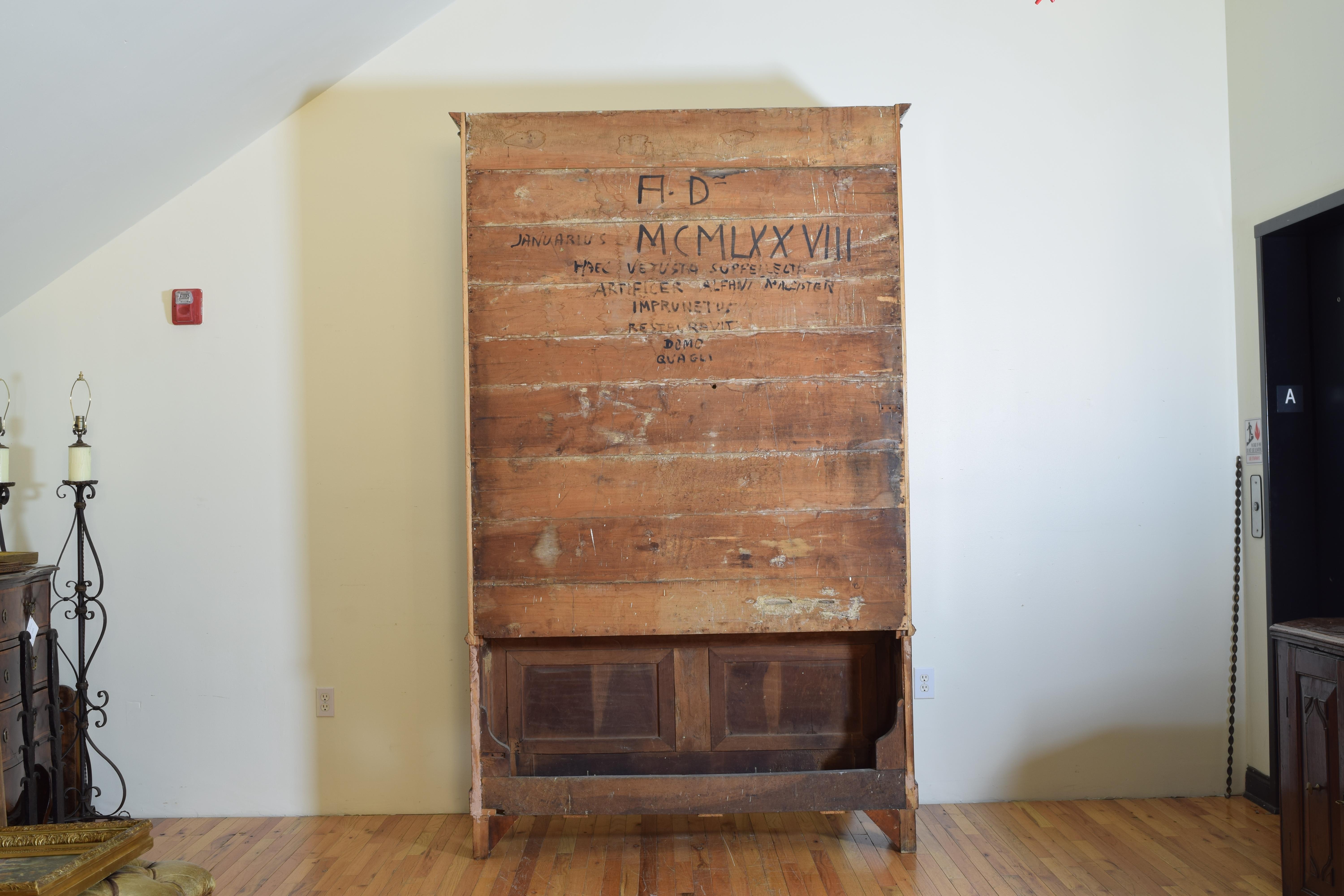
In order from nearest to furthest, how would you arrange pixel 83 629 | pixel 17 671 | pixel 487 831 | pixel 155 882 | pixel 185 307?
pixel 155 882 < pixel 17 671 < pixel 487 831 < pixel 83 629 < pixel 185 307

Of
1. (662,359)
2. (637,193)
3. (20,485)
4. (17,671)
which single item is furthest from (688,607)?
(20,485)

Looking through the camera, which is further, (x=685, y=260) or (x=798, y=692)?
(x=798, y=692)

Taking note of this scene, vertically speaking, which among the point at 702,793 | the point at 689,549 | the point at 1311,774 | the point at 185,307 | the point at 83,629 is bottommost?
the point at 702,793

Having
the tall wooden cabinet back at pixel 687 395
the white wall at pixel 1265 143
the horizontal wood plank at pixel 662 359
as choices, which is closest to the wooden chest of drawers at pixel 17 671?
the tall wooden cabinet back at pixel 687 395

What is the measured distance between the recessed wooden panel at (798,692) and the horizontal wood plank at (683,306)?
956 millimetres

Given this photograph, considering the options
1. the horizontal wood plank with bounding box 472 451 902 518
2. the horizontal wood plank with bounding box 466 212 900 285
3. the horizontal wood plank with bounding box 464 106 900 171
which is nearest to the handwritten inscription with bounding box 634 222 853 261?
the horizontal wood plank with bounding box 466 212 900 285

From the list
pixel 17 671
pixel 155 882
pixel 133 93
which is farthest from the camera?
pixel 17 671

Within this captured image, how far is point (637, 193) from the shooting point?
7.80ft

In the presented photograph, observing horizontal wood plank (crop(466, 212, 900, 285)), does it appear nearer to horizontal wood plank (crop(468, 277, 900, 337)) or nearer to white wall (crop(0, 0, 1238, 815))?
horizontal wood plank (crop(468, 277, 900, 337))

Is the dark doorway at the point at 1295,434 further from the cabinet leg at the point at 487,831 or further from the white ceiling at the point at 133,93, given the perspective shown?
the white ceiling at the point at 133,93

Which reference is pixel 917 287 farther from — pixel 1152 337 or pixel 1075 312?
pixel 1152 337

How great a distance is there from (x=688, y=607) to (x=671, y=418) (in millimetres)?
517

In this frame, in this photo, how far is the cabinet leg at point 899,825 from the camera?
2.43 metres

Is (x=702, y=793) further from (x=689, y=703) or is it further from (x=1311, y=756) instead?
(x=1311, y=756)
